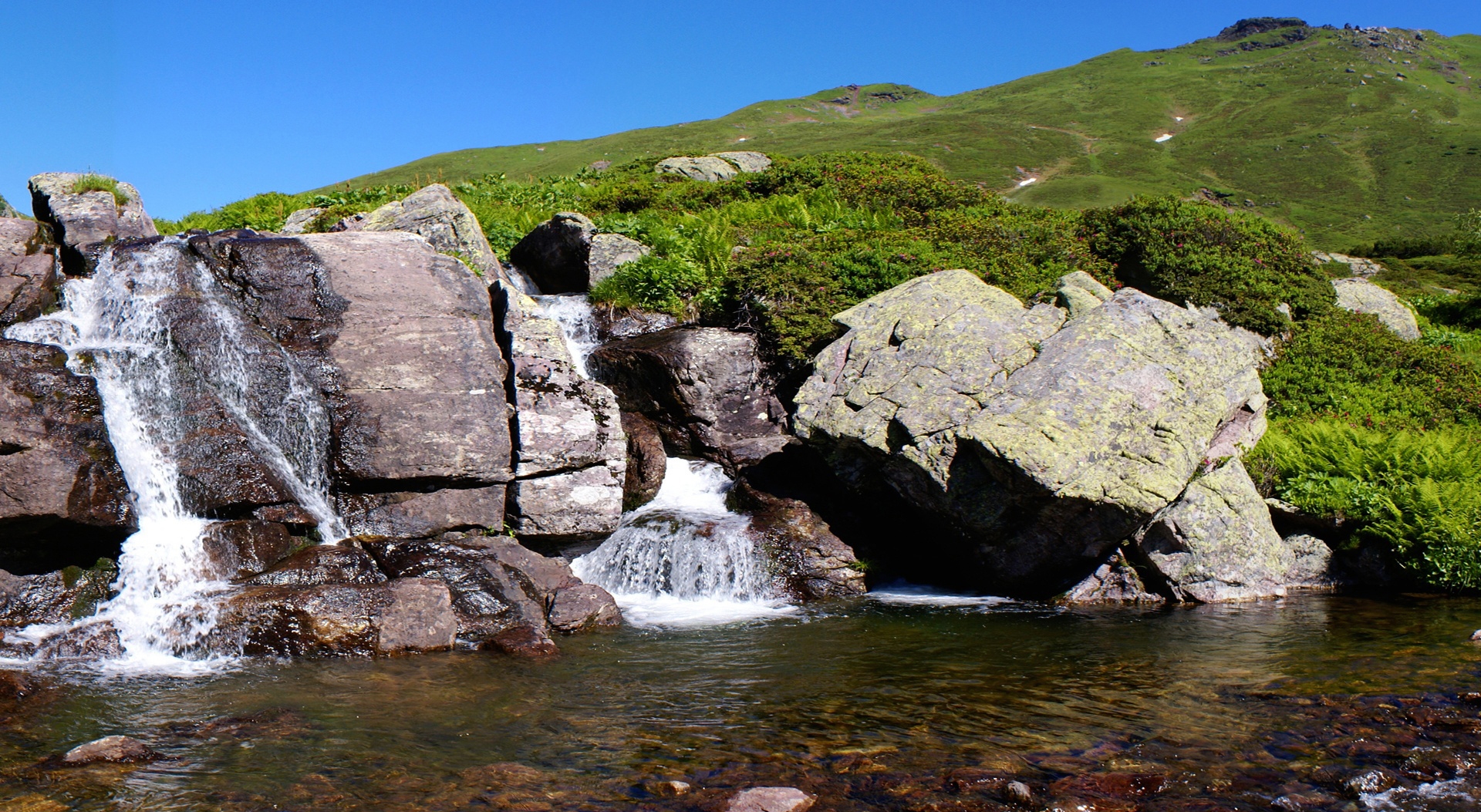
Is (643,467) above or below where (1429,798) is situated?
above

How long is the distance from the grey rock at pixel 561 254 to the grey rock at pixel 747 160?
15932mm

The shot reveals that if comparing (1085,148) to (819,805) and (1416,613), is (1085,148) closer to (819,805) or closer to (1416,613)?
(1416,613)

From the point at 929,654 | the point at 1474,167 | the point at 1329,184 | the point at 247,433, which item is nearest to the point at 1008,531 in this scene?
the point at 929,654

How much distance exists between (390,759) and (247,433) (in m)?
7.76

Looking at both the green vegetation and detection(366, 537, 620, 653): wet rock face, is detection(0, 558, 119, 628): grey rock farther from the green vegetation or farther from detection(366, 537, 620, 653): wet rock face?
the green vegetation

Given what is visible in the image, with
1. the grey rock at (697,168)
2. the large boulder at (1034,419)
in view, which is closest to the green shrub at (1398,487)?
the large boulder at (1034,419)

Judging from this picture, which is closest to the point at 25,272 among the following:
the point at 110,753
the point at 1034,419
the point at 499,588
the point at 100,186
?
the point at 100,186

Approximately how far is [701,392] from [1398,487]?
36.3 feet

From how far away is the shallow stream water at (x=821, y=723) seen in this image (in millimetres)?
6305

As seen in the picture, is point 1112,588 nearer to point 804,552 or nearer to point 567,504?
point 804,552

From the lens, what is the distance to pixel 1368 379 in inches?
758

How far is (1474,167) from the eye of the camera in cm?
9856

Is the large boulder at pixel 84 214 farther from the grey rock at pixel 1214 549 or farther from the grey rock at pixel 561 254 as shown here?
the grey rock at pixel 1214 549

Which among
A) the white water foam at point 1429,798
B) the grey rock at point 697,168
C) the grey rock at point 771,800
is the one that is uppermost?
the grey rock at point 697,168
